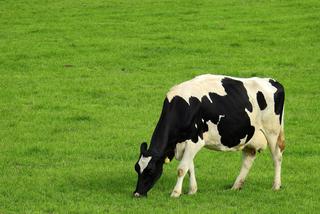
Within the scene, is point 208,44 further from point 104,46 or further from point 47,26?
point 47,26

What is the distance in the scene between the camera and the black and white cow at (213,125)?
14.7 m

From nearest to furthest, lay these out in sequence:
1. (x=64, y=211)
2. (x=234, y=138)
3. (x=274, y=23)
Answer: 1. (x=64, y=211)
2. (x=234, y=138)
3. (x=274, y=23)

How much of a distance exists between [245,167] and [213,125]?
1.24 m

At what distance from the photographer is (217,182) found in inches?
630

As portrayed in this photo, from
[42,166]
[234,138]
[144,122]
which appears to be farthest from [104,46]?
[234,138]

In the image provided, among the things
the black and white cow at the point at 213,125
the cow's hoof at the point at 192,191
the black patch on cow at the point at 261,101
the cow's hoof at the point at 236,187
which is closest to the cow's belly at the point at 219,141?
the black and white cow at the point at 213,125

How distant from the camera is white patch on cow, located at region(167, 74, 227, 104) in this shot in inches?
586

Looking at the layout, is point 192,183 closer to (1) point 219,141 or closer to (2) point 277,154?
(1) point 219,141

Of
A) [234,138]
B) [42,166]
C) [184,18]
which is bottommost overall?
[184,18]

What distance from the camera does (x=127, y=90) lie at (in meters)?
25.6

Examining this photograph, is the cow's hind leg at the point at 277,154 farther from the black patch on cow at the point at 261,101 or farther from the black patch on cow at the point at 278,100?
the black patch on cow at the point at 261,101

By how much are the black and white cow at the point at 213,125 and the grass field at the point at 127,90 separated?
559 mm

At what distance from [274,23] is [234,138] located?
2165 cm

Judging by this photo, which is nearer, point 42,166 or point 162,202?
point 162,202
